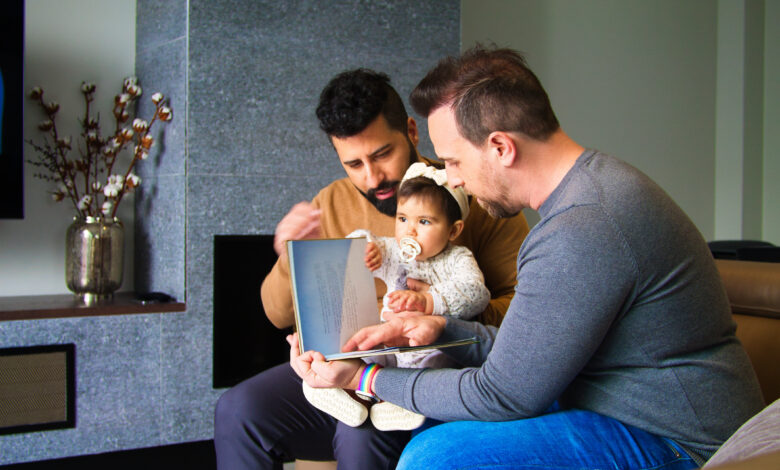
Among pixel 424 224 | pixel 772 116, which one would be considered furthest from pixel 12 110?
pixel 772 116

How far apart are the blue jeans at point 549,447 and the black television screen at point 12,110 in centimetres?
198

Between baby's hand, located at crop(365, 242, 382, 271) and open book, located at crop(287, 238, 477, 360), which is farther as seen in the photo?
baby's hand, located at crop(365, 242, 382, 271)

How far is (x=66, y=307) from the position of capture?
2279mm

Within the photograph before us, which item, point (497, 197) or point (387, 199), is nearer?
point (497, 197)

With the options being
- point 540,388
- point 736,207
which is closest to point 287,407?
point 540,388

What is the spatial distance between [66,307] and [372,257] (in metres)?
1.40

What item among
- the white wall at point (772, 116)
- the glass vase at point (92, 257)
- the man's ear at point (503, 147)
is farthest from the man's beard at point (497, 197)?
the white wall at point (772, 116)

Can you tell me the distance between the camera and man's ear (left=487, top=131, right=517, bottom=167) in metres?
1.17

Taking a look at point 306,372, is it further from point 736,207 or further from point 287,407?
point 736,207

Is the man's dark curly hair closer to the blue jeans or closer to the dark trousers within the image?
the dark trousers

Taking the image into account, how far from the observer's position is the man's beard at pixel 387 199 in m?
1.55

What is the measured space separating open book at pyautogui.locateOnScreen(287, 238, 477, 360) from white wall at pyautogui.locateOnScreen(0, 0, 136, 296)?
1725 mm

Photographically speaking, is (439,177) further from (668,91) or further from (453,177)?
(668,91)

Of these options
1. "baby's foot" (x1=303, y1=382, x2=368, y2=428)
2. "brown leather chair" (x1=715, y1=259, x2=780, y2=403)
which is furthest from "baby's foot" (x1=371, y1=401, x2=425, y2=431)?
"brown leather chair" (x1=715, y1=259, x2=780, y2=403)
